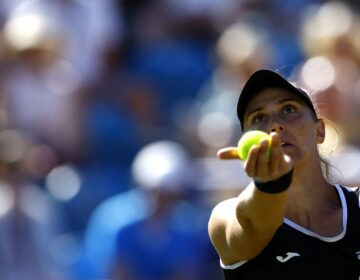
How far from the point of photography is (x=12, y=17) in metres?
8.72

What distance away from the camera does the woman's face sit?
3752 millimetres

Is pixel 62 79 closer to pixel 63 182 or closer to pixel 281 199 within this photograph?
pixel 63 182

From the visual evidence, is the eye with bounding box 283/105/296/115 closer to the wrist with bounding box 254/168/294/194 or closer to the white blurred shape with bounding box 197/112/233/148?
the wrist with bounding box 254/168/294/194

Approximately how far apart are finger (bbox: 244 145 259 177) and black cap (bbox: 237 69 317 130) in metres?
0.67

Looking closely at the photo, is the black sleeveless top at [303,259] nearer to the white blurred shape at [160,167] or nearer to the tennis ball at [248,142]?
the tennis ball at [248,142]

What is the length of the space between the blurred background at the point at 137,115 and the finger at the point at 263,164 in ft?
9.74

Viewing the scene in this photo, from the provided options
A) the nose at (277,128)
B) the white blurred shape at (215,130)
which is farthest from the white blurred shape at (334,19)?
the nose at (277,128)

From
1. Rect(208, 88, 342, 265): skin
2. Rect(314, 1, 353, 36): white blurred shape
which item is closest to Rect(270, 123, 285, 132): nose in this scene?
Rect(208, 88, 342, 265): skin

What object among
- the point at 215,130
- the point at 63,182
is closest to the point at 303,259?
the point at 215,130

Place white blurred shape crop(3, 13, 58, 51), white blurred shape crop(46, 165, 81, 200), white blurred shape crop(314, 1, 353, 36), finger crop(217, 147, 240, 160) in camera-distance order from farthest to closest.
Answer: white blurred shape crop(3, 13, 58, 51)
white blurred shape crop(314, 1, 353, 36)
white blurred shape crop(46, 165, 81, 200)
finger crop(217, 147, 240, 160)

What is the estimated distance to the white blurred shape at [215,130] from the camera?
7.39m

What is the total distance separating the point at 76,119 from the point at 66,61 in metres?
0.74

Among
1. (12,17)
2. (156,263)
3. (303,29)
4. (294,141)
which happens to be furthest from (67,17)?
(294,141)

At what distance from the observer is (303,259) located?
368cm
